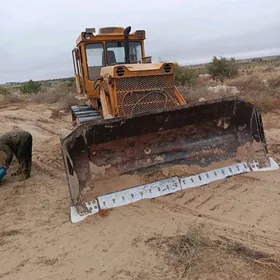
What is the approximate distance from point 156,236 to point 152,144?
5.28 feet

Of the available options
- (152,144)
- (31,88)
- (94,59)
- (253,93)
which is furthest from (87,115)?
(31,88)

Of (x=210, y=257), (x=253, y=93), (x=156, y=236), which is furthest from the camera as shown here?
(x=253, y=93)

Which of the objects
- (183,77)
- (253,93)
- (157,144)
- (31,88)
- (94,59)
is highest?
(94,59)

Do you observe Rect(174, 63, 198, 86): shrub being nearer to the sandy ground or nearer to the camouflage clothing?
the camouflage clothing

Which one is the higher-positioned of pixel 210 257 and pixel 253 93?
pixel 253 93

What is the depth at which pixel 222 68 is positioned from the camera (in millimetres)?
29172

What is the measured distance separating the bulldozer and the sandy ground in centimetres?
22

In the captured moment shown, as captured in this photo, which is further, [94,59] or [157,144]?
[94,59]

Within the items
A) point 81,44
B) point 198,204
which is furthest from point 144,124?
point 81,44

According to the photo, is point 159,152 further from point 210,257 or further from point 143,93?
point 210,257

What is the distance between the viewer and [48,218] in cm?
490

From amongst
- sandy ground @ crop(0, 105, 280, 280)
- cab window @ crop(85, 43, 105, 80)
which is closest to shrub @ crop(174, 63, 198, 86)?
cab window @ crop(85, 43, 105, 80)

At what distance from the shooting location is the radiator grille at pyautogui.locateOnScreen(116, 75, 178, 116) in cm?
609

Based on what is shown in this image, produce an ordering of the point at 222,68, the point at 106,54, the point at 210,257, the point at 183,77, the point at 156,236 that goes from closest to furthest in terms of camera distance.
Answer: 1. the point at 210,257
2. the point at 156,236
3. the point at 106,54
4. the point at 183,77
5. the point at 222,68
